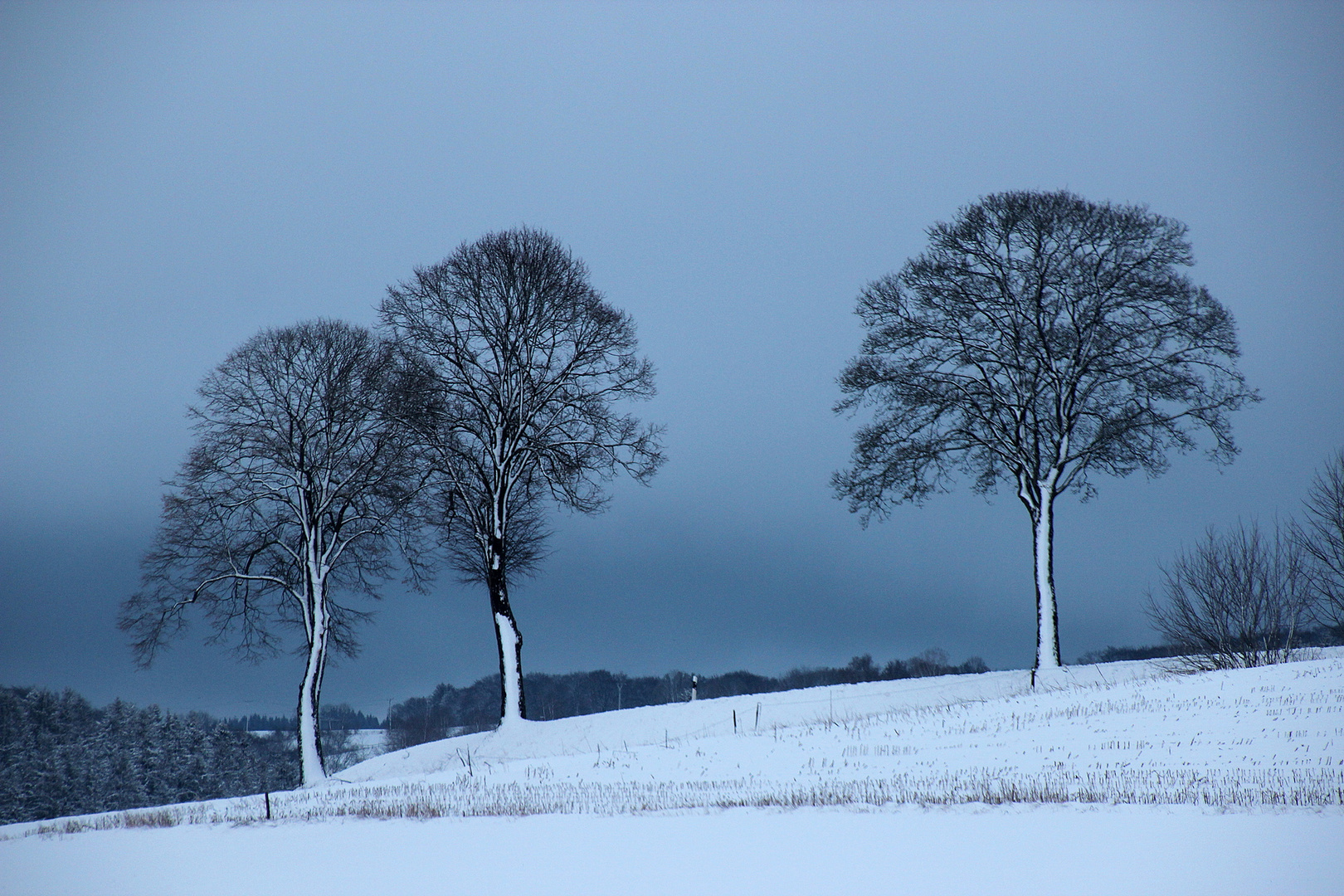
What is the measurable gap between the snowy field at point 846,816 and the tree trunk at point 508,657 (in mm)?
1853

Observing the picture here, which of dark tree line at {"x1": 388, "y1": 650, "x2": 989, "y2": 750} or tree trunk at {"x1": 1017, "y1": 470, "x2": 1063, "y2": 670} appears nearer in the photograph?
tree trunk at {"x1": 1017, "y1": 470, "x2": 1063, "y2": 670}

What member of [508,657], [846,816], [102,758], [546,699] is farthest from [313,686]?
[546,699]

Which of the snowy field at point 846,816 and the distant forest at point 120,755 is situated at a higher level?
the snowy field at point 846,816

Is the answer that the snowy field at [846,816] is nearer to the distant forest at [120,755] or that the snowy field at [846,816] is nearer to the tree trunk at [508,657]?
the tree trunk at [508,657]

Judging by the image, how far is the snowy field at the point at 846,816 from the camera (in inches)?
307

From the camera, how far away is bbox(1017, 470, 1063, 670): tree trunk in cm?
2214

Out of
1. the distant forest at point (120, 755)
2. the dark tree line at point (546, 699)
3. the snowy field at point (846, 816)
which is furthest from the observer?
the dark tree line at point (546, 699)

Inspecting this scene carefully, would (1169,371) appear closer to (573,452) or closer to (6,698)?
(573,452)

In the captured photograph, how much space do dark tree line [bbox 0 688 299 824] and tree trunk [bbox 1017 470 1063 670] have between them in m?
41.1

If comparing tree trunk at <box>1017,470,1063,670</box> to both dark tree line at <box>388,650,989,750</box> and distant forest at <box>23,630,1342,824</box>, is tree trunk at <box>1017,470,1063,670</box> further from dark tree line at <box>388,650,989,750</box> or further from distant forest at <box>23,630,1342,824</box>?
dark tree line at <box>388,650,989,750</box>

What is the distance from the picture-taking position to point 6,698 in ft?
180

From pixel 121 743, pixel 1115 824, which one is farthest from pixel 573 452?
pixel 121 743

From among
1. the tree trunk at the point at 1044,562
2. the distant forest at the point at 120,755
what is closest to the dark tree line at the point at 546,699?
the distant forest at the point at 120,755

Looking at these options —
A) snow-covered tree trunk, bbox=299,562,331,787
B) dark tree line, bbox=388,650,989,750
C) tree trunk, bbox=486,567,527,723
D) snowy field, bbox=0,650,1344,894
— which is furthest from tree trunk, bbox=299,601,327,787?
dark tree line, bbox=388,650,989,750
